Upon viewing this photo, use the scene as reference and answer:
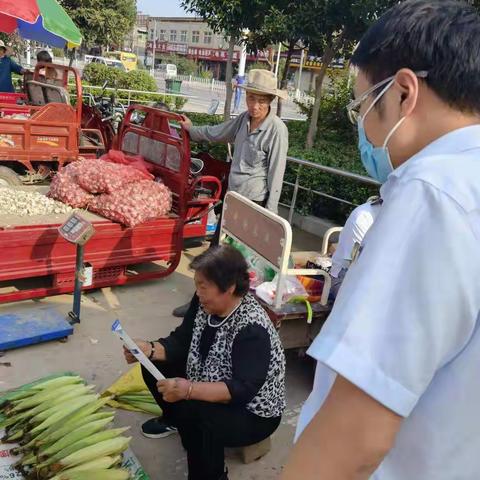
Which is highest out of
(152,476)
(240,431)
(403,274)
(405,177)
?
(405,177)

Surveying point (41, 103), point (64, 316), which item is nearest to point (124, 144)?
point (64, 316)

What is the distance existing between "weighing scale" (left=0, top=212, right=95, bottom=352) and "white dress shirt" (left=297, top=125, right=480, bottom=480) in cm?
315

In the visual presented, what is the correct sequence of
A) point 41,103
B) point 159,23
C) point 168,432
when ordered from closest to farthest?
point 168,432 < point 41,103 < point 159,23

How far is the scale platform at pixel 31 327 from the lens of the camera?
348 cm

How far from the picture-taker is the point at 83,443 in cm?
237

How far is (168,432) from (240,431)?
649mm

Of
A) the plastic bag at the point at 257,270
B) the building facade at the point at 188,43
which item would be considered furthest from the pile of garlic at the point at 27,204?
the building facade at the point at 188,43

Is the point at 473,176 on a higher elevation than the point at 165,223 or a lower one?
higher

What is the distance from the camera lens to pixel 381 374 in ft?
2.22

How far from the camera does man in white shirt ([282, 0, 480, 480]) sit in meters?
0.67

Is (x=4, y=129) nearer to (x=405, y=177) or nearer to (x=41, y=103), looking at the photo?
(x=41, y=103)

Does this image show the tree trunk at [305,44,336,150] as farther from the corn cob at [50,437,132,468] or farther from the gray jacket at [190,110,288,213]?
the corn cob at [50,437,132,468]

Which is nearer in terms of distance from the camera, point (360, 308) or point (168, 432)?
point (360, 308)

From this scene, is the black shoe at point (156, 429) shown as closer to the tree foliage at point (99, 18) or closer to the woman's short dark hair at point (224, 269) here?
the woman's short dark hair at point (224, 269)
